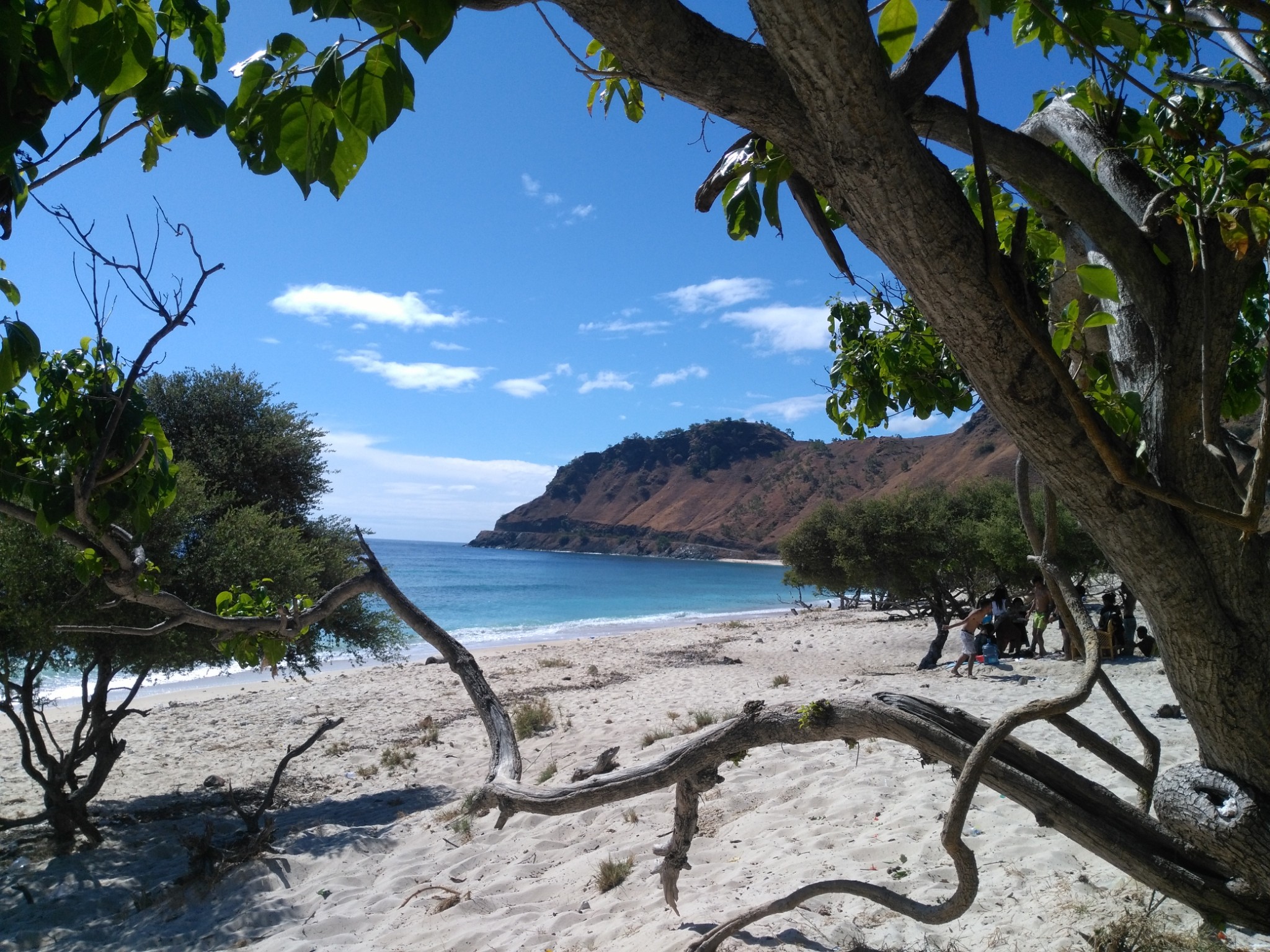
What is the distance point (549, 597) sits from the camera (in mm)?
64500

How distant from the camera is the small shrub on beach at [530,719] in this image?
11.8 metres

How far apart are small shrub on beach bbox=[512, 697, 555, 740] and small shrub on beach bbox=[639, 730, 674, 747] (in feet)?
7.42

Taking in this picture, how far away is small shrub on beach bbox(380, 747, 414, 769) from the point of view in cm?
1086

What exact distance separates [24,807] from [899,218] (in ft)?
36.8

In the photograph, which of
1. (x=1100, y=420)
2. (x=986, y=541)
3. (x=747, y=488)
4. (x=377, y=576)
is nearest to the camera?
(x=1100, y=420)

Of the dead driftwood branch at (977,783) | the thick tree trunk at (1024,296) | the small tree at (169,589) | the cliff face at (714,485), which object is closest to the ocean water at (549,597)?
the small tree at (169,589)

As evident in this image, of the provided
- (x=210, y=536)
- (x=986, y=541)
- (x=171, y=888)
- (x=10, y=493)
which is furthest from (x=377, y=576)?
(x=986, y=541)

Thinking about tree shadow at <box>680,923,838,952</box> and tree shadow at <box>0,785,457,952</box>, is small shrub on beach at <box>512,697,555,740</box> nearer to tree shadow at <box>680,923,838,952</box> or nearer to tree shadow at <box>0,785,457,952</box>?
tree shadow at <box>0,785,457,952</box>

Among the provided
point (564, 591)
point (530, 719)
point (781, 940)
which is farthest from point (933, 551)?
point (564, 591)

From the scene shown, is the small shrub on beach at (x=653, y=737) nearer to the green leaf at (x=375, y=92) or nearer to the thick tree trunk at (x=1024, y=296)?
the thick tree trunk at (x=1024, y=296)

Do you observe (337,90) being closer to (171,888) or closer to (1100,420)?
(1100,420)

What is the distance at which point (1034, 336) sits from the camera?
1.56m

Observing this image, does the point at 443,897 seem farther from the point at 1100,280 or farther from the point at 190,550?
the point at 1100,280

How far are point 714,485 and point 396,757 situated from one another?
137901 mm
